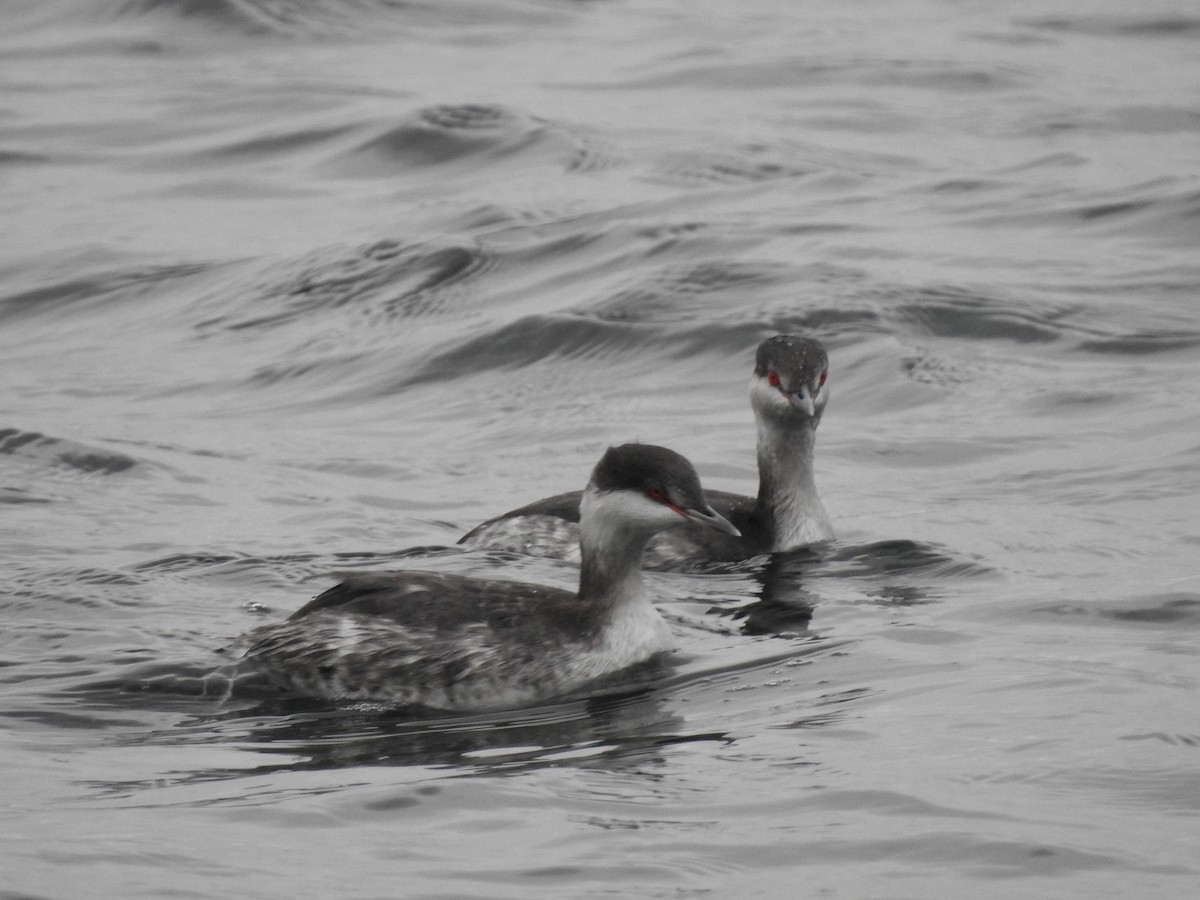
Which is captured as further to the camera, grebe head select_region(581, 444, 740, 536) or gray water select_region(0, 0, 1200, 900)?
grebe head select_region(581, 444, 740, 536)

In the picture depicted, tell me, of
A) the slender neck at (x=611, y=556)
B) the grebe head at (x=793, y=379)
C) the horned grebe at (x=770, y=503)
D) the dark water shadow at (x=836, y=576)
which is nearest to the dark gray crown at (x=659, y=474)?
the slender neck at (x=611, y=556)

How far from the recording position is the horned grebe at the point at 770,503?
39.3ft

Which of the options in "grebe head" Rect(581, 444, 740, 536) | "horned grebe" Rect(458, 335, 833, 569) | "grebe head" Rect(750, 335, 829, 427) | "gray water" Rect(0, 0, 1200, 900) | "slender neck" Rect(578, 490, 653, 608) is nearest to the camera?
"gray water" Rect(0, 0, 1200, 900)

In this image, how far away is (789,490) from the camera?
40.5ft

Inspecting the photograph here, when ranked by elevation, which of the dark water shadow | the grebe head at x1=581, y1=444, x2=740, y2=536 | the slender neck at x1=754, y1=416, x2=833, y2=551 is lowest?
the dark water shadow

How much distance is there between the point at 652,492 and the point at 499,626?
910mm

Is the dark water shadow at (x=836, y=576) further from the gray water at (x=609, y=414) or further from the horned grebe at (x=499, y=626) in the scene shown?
the horned grebe at (x=499, y=626)

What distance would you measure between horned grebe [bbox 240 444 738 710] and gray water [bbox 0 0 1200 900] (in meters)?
0.26

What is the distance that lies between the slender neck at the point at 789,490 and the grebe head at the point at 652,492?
2.52m

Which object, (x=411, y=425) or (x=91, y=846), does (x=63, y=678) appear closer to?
(x=91, y=846)

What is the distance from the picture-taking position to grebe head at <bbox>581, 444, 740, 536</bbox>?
9.72 metres

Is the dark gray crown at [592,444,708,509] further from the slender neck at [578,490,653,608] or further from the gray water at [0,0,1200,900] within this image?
the gray water at [0,0,1200,900]

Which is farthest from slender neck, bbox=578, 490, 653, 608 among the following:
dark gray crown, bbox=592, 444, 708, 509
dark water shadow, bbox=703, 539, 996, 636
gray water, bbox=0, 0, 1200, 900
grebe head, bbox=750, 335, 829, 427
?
grebe head, bbox=750, 335, 829, 427

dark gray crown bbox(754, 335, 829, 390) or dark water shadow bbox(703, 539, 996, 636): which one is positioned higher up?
dark gray crown bbox(754, 335, 829, 390)
